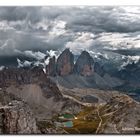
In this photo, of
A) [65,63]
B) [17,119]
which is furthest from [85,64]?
[17,119]

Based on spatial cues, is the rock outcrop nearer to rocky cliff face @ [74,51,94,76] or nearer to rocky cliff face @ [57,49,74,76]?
rocky cliff face @ [57,49,74,76]

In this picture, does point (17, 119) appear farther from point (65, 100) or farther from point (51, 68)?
point (51, 68)

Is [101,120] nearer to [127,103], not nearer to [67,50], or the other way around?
[127,103]

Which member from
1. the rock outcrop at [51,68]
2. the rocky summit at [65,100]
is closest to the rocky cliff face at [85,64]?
the rocky summit at [65,100]

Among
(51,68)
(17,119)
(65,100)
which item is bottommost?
(17,119)

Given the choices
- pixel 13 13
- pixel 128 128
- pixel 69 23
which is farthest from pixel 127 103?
pixel 13 13

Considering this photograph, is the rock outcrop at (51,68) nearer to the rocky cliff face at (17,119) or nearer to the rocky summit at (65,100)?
the rocky summit at (65,100)
